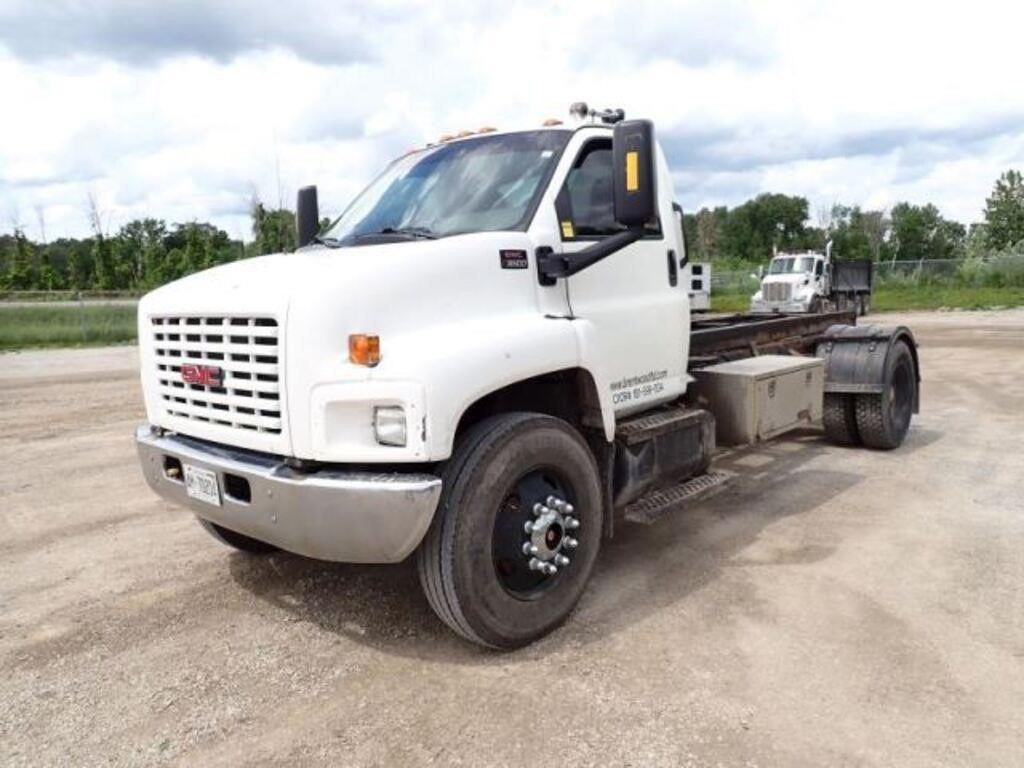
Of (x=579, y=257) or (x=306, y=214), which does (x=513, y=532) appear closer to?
(x=579, y=257)

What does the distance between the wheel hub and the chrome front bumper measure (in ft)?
2.12

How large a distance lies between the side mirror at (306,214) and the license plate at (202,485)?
2193 millimetres

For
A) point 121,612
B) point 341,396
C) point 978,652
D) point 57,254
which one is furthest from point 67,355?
point 57,254

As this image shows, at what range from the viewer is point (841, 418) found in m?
7.57

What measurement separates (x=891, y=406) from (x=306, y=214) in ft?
18.1

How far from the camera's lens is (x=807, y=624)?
12.7 ft

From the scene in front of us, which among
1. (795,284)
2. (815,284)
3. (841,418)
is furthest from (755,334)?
(815,284)

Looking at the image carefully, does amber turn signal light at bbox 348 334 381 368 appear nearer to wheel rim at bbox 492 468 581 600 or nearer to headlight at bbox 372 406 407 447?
headlight at bbox 372 406 407 447

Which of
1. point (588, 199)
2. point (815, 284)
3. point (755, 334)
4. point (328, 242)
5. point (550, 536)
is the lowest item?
point (550, 536)

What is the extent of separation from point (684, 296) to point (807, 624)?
206cm

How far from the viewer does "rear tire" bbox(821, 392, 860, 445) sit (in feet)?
24.7

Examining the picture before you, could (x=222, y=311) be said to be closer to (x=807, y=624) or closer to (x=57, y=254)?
(x=807, y=624)

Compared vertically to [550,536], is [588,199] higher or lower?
higher

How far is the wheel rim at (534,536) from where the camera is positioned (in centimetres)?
366
